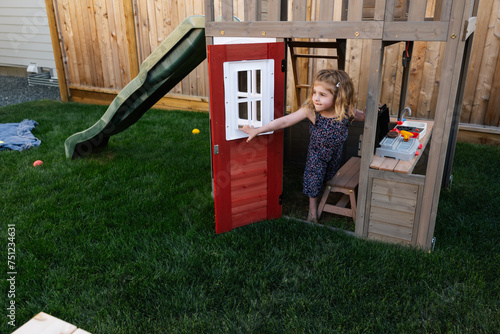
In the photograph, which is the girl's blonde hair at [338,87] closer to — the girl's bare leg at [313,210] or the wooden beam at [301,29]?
the wooden beam at [301,29]

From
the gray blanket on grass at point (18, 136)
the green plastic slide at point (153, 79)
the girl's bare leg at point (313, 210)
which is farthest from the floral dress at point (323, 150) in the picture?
the gray blanket on grass at point (18, 136)

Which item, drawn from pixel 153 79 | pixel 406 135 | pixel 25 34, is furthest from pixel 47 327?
pixel 25 34

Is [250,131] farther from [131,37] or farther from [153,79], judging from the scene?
[131,37]

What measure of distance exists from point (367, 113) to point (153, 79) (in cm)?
231

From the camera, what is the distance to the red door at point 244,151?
316 centimetres

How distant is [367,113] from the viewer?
3.12m

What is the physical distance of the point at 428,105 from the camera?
5980 millimetres

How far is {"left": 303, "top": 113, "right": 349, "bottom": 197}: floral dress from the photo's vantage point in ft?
11.4

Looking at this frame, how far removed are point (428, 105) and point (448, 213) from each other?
262 centimetres

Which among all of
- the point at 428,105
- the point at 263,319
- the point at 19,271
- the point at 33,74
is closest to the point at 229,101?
the point at 263,319

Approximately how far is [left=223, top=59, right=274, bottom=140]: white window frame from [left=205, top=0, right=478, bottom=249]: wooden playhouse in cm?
1

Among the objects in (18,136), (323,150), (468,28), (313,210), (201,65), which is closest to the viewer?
(468,28)

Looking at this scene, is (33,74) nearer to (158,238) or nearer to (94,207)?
(94,207)

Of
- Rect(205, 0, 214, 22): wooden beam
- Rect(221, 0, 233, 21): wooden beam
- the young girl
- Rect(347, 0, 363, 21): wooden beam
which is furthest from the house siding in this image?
Rect(347, 0, 363, 21): wooden beam
